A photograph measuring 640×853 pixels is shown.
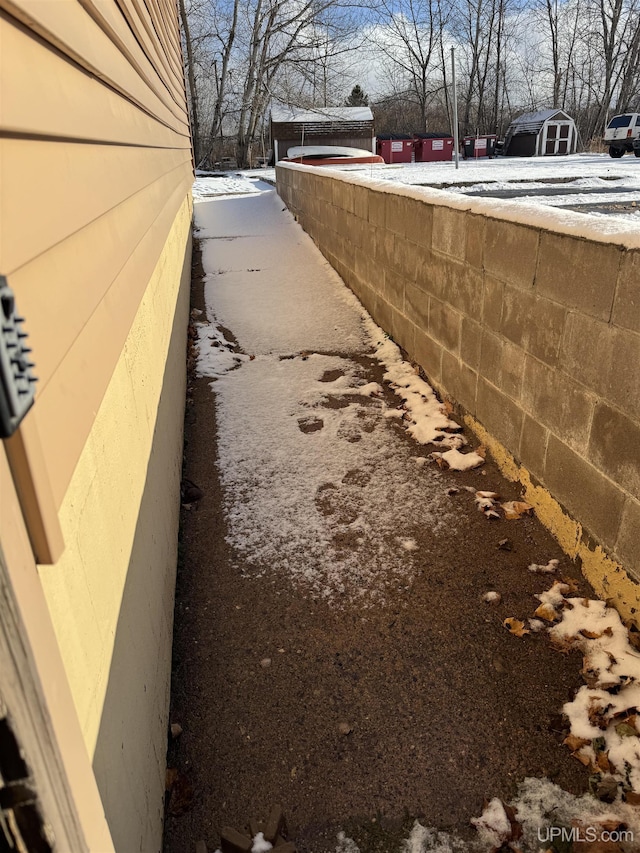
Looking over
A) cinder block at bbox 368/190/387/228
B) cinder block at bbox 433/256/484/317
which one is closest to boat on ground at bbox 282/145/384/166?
cinder block at bbox 368/190/387/228

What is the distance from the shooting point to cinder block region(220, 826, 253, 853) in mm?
1845

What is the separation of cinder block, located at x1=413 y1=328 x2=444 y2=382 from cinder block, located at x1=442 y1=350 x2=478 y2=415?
0.11m

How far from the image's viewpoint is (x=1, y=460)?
2.58 feet

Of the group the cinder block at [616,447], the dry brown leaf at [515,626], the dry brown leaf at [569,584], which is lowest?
the dry brown leaf at [515,626]

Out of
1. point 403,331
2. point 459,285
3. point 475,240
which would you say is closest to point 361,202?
point 403,331

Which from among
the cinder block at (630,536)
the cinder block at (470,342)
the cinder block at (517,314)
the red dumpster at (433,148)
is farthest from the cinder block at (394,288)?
the red dumpster at (433,148)

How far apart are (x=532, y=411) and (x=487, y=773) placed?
6.11 ft

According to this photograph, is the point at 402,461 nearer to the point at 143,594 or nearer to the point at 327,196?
the point at 143,594

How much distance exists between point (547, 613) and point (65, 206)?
2.46 metres

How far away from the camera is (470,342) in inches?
160

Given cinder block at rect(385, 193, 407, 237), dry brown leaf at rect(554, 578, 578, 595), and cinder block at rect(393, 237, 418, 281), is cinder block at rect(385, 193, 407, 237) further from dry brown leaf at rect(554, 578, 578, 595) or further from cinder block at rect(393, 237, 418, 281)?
dry brown leaf at rect(554, 578, 578, 595)

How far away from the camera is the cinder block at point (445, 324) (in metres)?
4.29

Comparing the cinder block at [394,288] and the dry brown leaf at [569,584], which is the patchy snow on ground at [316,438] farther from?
the dry brown leaf at [569,584]

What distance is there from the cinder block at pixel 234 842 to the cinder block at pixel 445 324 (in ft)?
10.7
